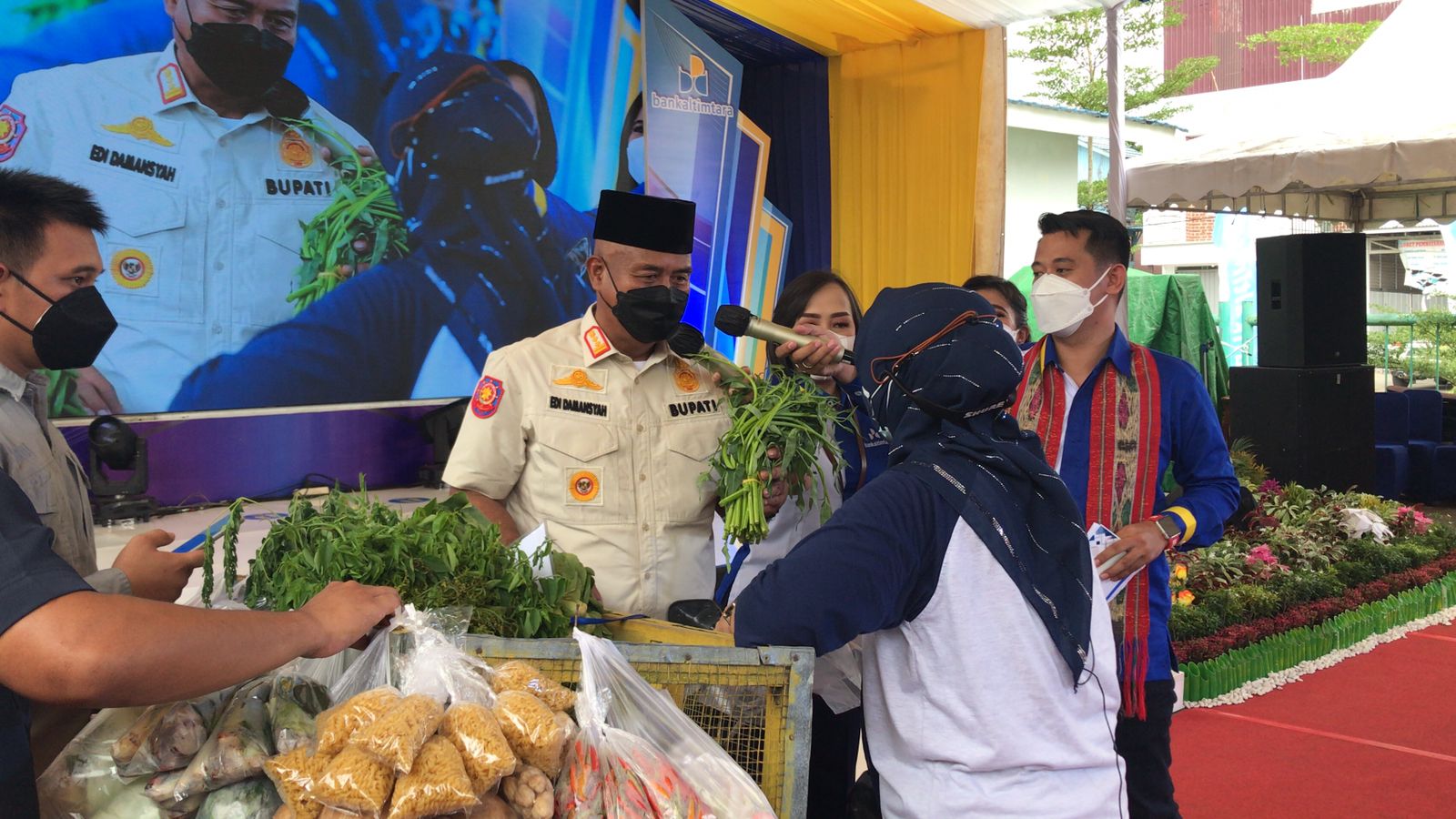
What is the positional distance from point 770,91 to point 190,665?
6.49 meters

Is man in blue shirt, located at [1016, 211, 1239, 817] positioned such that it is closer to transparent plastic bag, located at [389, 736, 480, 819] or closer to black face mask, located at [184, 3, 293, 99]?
transparent plastic bag, located at [389, 736, 480, 819]

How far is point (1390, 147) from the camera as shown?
7348mm

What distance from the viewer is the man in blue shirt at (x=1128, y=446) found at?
2.50 metres

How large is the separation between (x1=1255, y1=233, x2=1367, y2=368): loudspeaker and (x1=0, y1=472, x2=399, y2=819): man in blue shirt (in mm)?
8681

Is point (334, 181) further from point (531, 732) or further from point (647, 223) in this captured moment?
point (531, 732)

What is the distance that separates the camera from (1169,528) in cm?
252

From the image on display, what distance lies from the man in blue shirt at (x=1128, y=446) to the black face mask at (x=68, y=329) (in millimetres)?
1922

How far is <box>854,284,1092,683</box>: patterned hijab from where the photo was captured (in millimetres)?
1589

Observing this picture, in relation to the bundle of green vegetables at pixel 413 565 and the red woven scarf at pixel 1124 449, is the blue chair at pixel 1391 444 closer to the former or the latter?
the red woven scarf at pixel 1124 449

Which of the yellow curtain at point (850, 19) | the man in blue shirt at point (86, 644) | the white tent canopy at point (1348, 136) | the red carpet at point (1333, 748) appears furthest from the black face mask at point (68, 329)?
the white tent canopy at point (1348, 136)

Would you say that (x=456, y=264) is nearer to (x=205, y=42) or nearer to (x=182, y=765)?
(x=205, y=42)

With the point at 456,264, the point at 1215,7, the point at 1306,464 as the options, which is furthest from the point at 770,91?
the point at 1215,7

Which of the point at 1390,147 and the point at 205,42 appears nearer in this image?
the point at 205,42

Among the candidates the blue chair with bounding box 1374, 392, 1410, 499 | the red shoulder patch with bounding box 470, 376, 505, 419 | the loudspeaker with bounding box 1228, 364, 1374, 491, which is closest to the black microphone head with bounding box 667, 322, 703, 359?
the red shoulder patch with bounding box 470, 376, 505, 419
